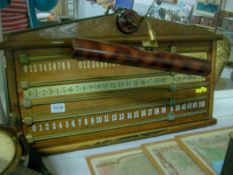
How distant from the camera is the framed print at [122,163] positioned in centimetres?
58

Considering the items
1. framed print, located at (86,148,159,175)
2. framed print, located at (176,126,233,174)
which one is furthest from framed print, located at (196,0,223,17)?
framed print, located at (86,148,159,175)

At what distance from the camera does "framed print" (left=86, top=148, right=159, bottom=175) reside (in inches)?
22.7

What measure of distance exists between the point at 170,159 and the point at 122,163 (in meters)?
0.11

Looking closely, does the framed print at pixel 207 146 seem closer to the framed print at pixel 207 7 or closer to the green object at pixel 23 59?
the green object at pixel 23 59

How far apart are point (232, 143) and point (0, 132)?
40 cm

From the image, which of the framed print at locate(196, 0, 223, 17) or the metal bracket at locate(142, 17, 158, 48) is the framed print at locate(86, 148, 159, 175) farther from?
the framed print at locate(196, 0, 223, 17)

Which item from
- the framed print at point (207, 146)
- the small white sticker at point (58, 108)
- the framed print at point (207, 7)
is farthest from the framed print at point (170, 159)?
the framed print at point (207, 7)

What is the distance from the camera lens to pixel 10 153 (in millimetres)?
435

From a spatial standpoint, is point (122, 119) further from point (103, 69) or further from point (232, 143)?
point (232, 143)

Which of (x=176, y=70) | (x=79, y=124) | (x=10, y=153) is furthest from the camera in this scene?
(x=79, y=124)

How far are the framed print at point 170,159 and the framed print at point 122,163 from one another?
0.05ft

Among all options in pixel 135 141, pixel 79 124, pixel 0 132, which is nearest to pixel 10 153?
pixel 0 132

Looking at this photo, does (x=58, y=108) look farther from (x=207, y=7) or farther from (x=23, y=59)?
(x=207, y=7)

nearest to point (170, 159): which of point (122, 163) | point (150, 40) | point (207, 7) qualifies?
point (122, 163)
